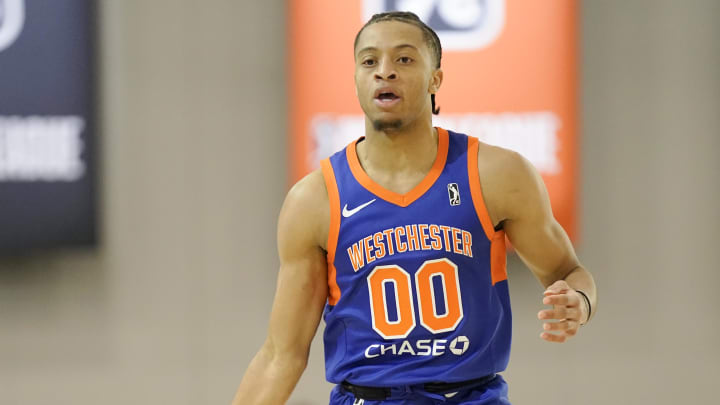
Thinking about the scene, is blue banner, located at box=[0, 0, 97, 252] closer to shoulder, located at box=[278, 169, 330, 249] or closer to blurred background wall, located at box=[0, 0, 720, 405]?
blurred background wall, located at box=[0, 0, 720, 405]

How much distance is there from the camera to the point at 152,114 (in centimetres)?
429

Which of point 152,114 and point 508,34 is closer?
point 508,34

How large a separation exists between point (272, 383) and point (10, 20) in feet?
8.07

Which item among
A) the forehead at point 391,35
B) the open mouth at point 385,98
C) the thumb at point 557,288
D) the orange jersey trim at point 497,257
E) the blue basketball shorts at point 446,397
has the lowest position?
the blue basketball shorts at point 446,397

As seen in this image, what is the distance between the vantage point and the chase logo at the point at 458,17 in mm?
3982

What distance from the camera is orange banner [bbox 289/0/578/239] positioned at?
4.01 m

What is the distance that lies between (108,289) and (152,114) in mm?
868

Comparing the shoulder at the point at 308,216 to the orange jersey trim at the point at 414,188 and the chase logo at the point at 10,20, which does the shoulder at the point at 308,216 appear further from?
the chase logo at the point at 10,20

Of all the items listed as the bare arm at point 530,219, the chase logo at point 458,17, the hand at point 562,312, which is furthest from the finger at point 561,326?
the chase logo at point 458,17

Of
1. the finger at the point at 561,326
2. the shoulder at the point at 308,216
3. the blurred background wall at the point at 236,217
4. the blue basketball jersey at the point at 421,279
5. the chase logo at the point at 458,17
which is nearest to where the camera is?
the finger at the point at 561,326

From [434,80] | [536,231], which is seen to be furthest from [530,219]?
[434,80]

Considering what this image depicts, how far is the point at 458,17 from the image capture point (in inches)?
157

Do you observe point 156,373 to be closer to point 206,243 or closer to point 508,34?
point 206,243

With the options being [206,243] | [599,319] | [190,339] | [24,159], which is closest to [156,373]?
[190,339]
